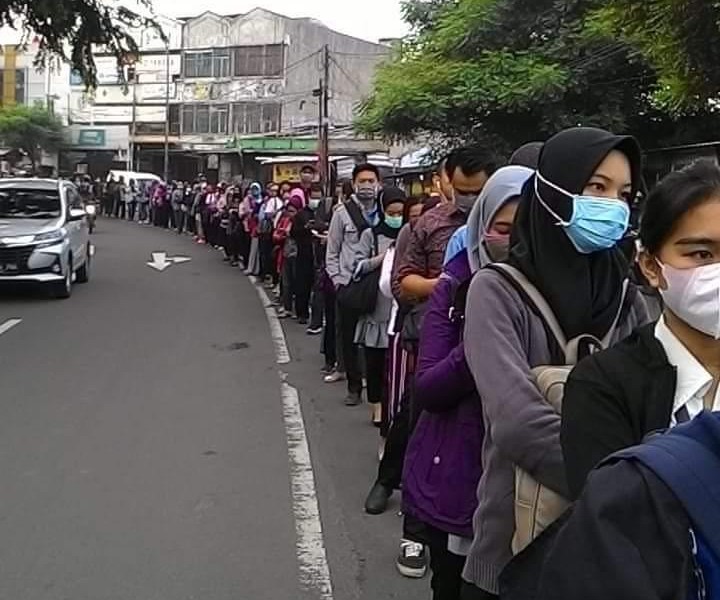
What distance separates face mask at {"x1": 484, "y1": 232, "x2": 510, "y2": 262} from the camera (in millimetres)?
3041

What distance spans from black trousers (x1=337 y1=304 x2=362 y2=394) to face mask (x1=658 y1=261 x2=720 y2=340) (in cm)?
597

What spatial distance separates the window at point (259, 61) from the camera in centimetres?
5878

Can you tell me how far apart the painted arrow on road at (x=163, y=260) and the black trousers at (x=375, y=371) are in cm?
1436

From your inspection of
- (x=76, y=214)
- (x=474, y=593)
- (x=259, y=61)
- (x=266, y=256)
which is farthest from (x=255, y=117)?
(x=474, y=593)

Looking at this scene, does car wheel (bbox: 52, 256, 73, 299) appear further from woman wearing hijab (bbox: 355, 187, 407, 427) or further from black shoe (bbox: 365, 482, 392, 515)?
black shoe (bbox: 365, 482, 392, 515)

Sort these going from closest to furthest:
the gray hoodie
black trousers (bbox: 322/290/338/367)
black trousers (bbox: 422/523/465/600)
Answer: the gray hoodie
black trousers (bbox: 422/523/465/600)
black trousers (bbox: 322/290/338/367)

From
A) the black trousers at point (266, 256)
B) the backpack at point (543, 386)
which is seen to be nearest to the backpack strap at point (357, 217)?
the backpack at point (543, 386)

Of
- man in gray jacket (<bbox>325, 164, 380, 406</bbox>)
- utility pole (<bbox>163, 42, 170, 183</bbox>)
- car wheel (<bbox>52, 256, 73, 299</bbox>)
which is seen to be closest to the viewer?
man in gray jacket (<bbox>325, 164, 380, 406</bbox>)

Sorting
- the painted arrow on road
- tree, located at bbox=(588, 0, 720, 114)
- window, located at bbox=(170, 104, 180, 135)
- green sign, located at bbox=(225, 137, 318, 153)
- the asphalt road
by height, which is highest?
window, located at bbox=(170, 104, 180, 135)

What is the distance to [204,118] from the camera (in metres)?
62.1

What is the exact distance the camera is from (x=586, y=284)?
2.56 meters

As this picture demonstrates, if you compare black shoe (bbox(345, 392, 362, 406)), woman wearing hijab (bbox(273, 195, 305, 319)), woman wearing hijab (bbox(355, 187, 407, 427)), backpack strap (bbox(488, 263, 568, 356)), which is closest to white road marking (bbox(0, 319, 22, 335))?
woman wearing hijab (bbox(273, 195, 305, 319))

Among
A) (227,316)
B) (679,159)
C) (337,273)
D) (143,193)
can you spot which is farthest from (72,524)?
(143,193)

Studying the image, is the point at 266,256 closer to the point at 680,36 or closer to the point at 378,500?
the point at 680,36
